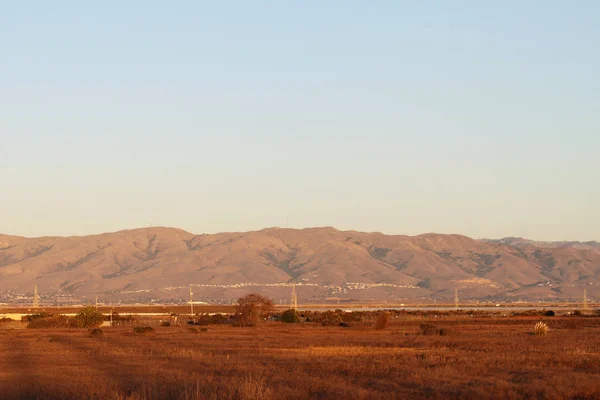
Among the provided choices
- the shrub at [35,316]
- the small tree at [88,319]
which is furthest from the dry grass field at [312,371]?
the shrub at [35,316]

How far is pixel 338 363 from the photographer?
116 feet

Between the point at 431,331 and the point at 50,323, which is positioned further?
the point at 50,323

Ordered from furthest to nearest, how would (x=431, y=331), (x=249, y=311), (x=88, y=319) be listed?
1. (x=249, y=311)
2. (x=88, y=319)
3. (x=431, y=331)

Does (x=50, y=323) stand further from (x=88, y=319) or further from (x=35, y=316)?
(x=35, y=316)

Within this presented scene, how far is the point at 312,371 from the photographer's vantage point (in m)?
32.1

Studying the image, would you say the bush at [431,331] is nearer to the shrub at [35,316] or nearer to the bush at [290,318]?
the bush at [290,318]

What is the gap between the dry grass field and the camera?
2530 centimetres

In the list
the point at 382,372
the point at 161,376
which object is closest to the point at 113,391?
the point at 161,376

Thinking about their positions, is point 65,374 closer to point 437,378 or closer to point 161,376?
point 161,376

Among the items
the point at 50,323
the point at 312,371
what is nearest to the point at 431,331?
the point at 312,371

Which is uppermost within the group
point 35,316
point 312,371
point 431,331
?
point 35,316

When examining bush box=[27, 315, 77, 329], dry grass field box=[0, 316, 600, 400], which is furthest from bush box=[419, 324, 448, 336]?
bush box=[27, 315, 77, 329]

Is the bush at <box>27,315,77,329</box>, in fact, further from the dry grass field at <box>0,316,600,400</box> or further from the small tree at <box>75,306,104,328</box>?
the dry grass field at <box>0,316,600,400</box>

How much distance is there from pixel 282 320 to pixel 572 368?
228 ft
